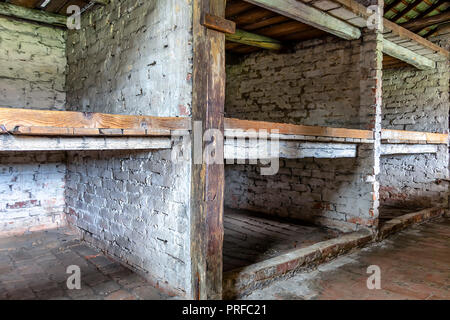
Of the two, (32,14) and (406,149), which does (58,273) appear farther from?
(406,149)

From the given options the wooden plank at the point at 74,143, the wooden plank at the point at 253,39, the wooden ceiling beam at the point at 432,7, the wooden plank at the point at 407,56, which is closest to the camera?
the wooden plank at the point at 74,143

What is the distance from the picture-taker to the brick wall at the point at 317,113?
4.56 m

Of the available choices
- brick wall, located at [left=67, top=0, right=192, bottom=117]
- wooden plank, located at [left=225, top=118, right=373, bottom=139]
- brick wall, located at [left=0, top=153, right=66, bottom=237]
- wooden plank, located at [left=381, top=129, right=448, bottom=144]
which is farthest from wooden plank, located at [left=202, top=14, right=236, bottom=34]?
brick wall, located at [left=0, top=153, right=66, bottom=237]

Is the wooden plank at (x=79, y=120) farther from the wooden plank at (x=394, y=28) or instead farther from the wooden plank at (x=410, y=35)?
the wooden plank at (x=410, y=35)

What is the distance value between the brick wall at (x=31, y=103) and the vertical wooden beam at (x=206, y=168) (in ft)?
10.4

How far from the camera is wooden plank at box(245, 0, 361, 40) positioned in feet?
11.5

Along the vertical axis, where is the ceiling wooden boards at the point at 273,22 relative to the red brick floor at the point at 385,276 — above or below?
above

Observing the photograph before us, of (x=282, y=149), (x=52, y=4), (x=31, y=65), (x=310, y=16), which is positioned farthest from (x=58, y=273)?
(x=310, y=16)

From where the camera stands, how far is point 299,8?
12.3 ft

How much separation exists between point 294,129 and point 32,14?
11.9 feet

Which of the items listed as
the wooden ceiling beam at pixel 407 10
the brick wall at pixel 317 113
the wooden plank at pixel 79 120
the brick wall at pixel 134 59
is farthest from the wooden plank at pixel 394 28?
the wooden plank at pixel 79 120

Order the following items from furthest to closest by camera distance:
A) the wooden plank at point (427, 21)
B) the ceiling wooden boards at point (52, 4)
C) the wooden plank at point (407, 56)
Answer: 1. the wooden plank at point (427, 21)
2. the wooden plank at point (407, 56)
3. the ceiling wooden boards at point (52, 4)

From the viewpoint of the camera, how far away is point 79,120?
2232mm
